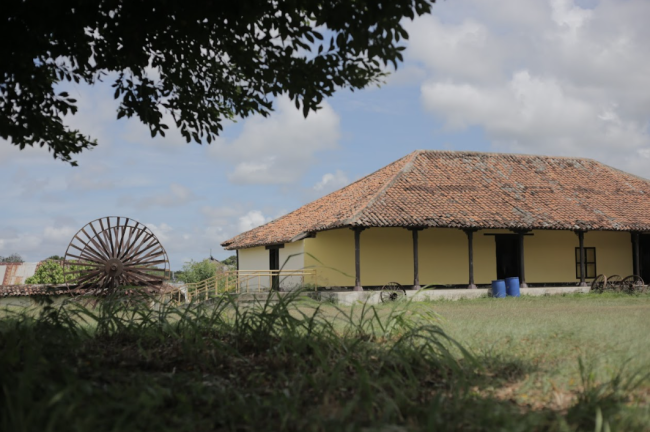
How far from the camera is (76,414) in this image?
152 inches

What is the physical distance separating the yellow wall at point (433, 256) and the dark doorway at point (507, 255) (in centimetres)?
31

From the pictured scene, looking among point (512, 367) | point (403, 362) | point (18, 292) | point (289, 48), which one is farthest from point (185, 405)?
point (18, 292)

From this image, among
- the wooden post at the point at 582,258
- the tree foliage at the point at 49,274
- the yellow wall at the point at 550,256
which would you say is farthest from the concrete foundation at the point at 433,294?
the tree foliage at the point at 49,274

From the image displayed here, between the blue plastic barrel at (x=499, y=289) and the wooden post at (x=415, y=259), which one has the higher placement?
the wooden post at (x=415, y=259)

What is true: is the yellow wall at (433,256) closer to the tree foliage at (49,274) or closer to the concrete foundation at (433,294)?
the concrete foundation at (433,294)

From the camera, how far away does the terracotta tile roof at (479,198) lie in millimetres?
20000

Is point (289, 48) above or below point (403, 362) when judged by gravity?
above

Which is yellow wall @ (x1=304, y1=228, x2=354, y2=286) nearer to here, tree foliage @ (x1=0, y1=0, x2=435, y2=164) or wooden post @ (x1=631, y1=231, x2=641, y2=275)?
wooden post @ (x1=631, y1=231, x2=641, y2=275)

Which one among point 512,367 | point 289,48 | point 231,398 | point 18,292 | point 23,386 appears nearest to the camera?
point 23,386

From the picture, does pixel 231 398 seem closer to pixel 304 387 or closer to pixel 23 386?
pixel 304 387

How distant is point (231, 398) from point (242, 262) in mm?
25141

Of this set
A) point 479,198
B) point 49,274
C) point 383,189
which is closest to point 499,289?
point 479,198

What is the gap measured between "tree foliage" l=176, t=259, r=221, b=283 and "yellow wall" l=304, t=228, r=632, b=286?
18.6m

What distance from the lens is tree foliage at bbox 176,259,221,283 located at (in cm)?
3988
